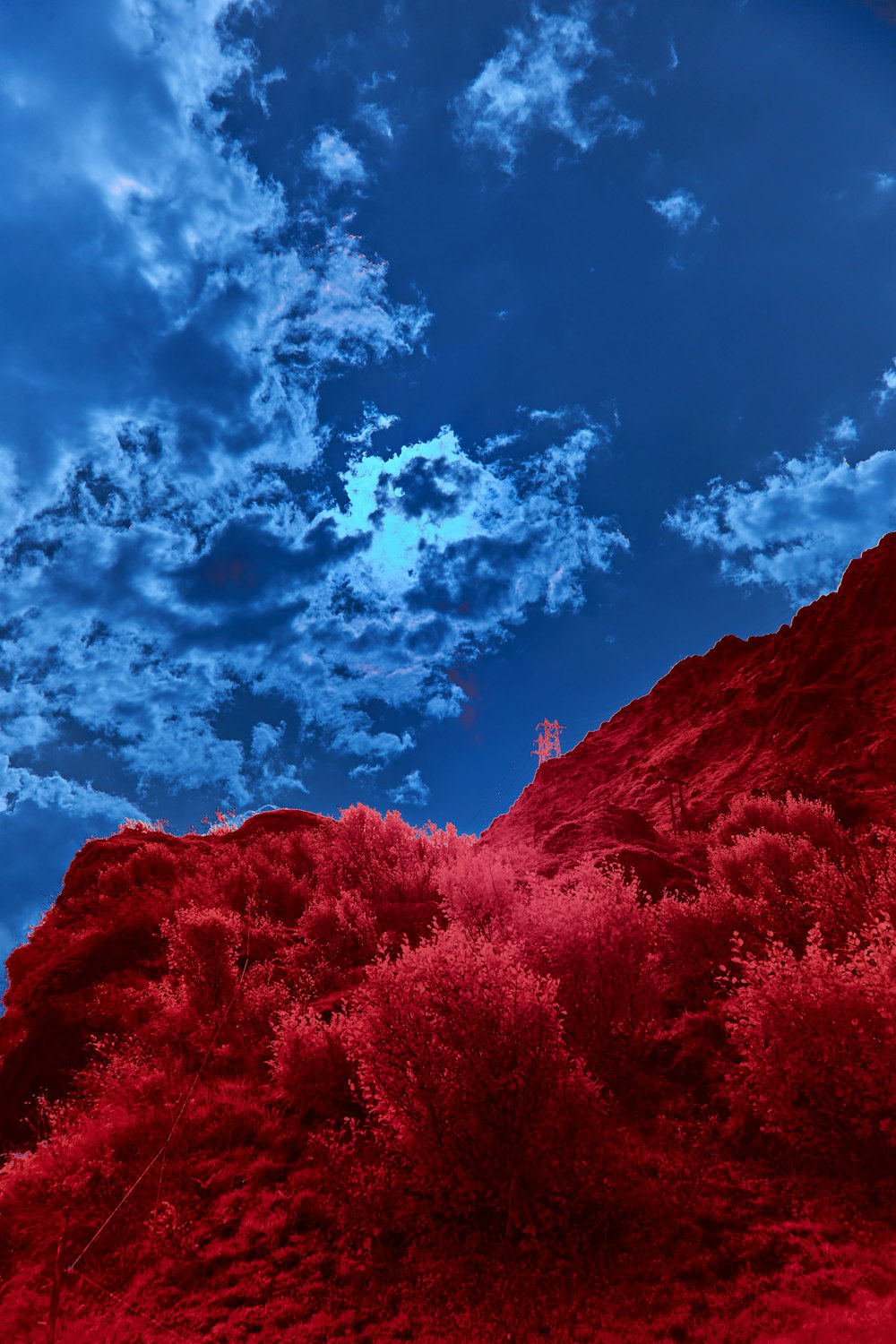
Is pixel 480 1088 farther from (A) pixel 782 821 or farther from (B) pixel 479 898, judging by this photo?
(A) pixel 782 821

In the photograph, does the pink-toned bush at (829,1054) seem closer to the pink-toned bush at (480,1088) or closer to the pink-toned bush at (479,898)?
the pink-toned bush at (480,1088)

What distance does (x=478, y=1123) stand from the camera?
7.67 metres

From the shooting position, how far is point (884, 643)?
2995 centimetres

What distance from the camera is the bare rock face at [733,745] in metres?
23.2

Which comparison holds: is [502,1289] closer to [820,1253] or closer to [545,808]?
[820,1253]

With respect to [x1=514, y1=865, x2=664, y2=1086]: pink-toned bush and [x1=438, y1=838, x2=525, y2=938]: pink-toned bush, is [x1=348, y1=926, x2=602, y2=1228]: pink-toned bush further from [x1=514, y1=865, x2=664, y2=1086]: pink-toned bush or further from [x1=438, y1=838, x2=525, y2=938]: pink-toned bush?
[x1=438, y1=838, x2=525, y2=938]: pink-toned bush

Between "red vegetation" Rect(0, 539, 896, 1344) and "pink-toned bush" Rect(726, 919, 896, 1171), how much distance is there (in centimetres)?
4

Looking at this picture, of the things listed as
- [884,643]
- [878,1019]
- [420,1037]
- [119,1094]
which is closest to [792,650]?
[884,643]

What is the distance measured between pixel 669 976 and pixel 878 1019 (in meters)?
6.67

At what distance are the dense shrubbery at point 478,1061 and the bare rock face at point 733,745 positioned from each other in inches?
235

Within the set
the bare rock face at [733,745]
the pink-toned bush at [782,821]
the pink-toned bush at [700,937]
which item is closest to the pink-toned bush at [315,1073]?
the pink-toned bush at [700,937]

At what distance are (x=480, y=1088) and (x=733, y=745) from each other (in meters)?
29.0

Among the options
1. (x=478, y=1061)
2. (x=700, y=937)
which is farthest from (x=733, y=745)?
(x=478, y=1061)

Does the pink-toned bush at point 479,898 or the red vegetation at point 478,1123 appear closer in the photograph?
the red vegetation at point 478,1123
